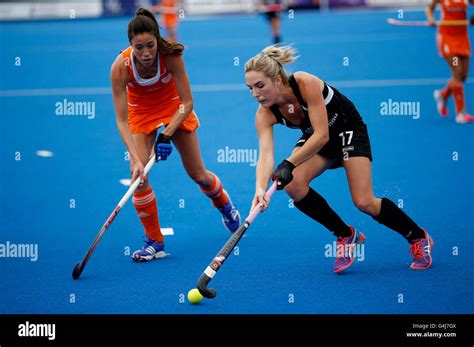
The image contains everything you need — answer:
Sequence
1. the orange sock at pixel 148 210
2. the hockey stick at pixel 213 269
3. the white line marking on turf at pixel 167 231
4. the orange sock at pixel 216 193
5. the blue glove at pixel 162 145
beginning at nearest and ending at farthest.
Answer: the hockey stick at pixel 213 269 → the blue glove at pixel 162 145 → the orange sock at pixel 148 210 → the orange sock at pixel 216 193 → the white line marking on turf at pixel 167 231

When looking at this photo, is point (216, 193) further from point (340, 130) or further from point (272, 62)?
point (272, 62)

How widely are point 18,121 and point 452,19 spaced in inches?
214

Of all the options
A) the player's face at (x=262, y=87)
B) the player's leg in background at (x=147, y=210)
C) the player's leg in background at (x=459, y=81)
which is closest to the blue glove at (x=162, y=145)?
the player's leg in background at (x=147, y=210)

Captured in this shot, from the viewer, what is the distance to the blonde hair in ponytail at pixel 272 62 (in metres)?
4.49

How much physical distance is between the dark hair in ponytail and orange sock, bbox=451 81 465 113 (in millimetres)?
4890

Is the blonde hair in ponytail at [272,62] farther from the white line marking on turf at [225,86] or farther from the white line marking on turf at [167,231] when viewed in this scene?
the white line marking on turf at [225,86]

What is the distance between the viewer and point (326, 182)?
7418 millimetres

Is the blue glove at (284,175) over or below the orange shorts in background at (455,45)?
below

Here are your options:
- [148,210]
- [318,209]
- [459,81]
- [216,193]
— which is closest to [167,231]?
[216,193]

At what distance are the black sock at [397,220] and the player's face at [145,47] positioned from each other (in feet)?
5.36

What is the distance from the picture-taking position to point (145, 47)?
16.2ft

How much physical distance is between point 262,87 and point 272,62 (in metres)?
0.15

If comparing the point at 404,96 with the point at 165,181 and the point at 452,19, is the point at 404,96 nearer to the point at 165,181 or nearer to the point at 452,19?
the point at 452,19

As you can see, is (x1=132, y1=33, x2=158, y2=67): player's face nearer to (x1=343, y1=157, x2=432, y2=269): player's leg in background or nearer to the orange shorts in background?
(x1=343, y1=157, x2=432, y2=269): player's leg in background
